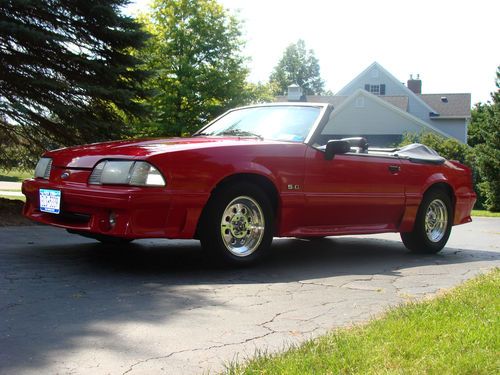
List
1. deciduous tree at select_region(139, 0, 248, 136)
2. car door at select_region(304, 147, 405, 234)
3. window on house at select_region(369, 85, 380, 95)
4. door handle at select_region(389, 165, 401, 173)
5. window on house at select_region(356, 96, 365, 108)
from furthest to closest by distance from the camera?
window on house at select_region(369, 85, 380, 95), window on house at select_region(356, 96, 365, 108), deciduous tree at select_region(139, 0, 248, 136), door handle at select_region(389, 165, 401, 173), car door at select_region(304, 147, 405, 234)

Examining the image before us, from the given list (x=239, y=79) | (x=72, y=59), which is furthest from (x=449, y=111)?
(x=72, y=59)

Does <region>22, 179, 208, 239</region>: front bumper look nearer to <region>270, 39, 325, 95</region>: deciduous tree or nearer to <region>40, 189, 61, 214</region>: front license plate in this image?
<region>40, 189, 61, 214</region>: front license plate

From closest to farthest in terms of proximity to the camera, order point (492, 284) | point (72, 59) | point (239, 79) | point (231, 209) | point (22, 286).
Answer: point (22, 286) → point (492, 284) → point (231, 209) → point (72, 59) → point (239, 79)

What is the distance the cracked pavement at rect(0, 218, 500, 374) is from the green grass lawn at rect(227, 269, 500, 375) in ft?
0.79

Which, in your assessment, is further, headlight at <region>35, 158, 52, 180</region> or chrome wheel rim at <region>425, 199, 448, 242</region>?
chrome wheel rim at <region>425, 199, 448, 242</region>

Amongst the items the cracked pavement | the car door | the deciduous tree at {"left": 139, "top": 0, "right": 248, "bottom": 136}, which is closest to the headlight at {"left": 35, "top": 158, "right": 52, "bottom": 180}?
the cracked pavement

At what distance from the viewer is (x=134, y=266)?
5.27 meters

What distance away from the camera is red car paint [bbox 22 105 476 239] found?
15.4 ft

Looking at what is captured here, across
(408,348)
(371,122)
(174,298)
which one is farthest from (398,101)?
(408,348)

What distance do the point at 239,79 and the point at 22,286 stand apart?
2653cm

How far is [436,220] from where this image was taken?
7.21m

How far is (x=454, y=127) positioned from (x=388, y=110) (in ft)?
21.3

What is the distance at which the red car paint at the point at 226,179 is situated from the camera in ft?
15.4

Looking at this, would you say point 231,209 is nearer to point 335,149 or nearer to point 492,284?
point 335,149
